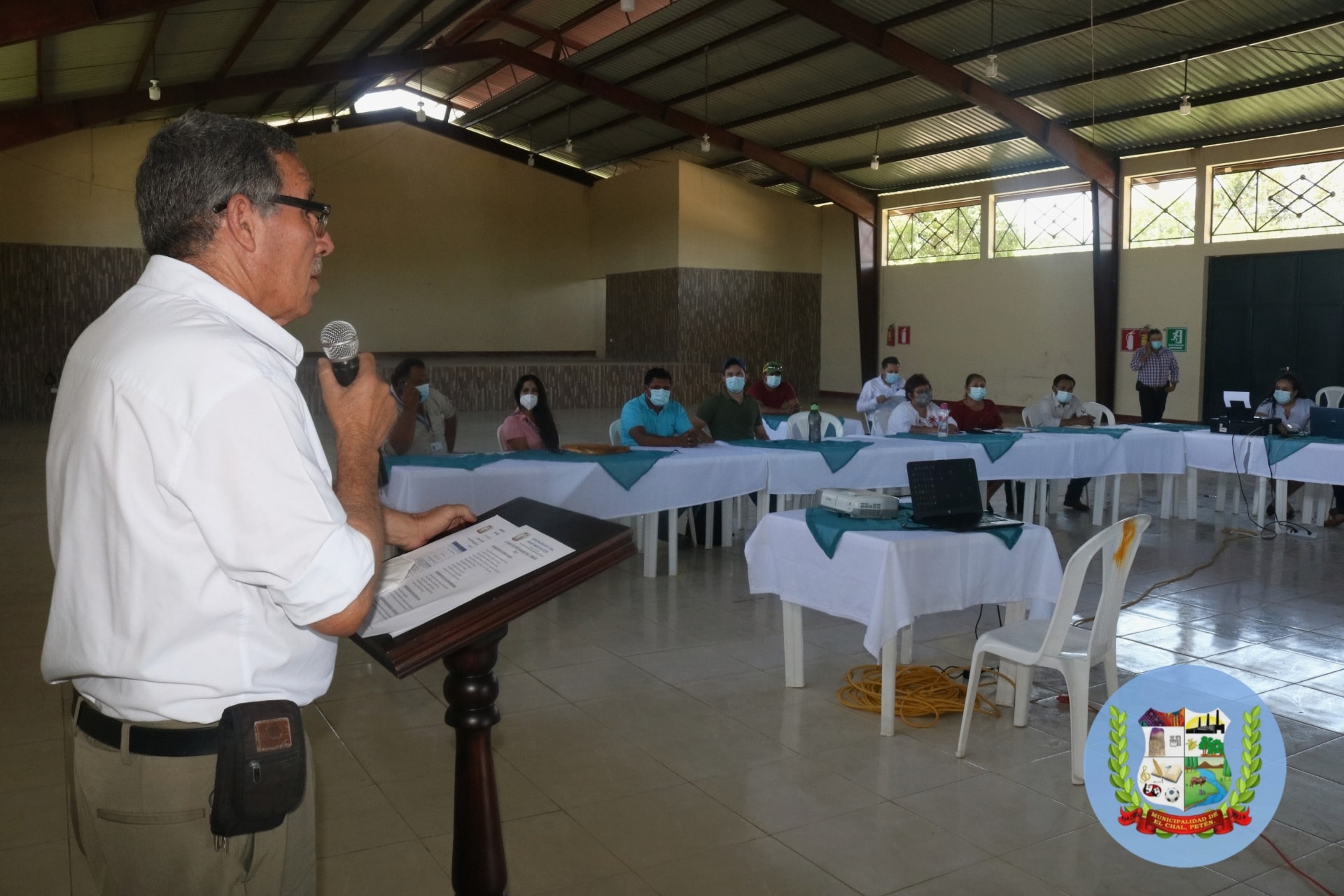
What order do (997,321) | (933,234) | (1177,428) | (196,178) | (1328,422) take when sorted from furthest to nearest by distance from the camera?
(933,234) → (997,321) → (1177,428) → (1328,422) → (196,178)

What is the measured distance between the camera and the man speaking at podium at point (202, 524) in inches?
40.4

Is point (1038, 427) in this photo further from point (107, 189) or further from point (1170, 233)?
point (107, 189)

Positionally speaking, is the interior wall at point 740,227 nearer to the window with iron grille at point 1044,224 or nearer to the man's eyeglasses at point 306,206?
the window with iron grille at point 1044,224

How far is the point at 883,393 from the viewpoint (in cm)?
927

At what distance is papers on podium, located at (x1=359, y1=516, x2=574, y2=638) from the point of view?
52.2 inches

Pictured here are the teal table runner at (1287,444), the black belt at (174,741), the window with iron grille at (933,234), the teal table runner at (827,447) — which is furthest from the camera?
the window with iron grille at (933,234)

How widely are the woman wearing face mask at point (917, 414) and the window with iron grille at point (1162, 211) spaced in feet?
25.0

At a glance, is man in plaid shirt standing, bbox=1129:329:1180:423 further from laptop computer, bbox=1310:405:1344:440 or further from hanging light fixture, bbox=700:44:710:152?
hanging light fixture, bbox=700:44:710:152

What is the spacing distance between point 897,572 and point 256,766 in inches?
98.0

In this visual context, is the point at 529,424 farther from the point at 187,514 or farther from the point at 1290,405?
the point at 1290,405

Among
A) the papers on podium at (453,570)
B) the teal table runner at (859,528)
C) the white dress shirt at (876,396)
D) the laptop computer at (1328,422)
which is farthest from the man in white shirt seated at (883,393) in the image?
the papers on podium at (453,570)

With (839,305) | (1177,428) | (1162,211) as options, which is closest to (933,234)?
(839,305)

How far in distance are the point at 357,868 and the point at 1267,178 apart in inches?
512

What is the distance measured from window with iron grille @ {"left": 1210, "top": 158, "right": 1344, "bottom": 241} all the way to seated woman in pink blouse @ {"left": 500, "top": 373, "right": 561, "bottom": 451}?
9.84 m
